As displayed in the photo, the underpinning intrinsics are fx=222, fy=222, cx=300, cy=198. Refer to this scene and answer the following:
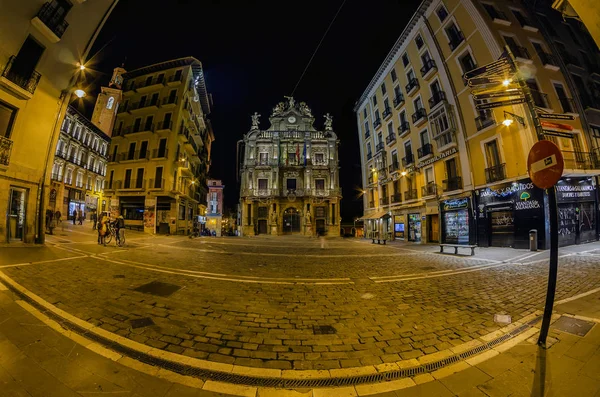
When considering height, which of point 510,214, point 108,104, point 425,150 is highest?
point 108,104

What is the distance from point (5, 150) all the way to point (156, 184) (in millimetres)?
14383

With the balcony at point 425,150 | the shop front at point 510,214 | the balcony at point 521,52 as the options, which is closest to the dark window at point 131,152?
the balcony at point 425,150

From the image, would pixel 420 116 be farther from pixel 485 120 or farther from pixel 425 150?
pixel 485 120

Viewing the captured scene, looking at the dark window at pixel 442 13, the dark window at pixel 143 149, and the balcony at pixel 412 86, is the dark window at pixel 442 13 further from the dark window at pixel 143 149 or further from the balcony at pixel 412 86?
the dark window at pixel 143 149

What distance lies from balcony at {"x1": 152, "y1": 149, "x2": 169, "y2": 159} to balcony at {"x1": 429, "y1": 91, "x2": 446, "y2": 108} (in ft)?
86.0

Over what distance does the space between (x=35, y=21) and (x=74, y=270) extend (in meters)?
11.7

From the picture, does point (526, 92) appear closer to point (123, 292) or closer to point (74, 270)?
point (123, 292)

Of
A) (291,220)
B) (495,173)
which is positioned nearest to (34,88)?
(495,173)

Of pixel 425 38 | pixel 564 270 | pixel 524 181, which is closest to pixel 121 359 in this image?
pixel 564 270

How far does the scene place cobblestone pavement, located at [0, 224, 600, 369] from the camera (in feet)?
9.28

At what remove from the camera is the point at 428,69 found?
19172 mm

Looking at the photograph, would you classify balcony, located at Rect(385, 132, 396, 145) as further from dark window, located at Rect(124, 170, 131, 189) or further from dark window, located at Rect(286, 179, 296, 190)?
dark window, located at Rect(124, 170, 131, 189)

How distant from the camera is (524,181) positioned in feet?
43.1

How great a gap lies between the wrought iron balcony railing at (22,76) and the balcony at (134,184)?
14625mm
